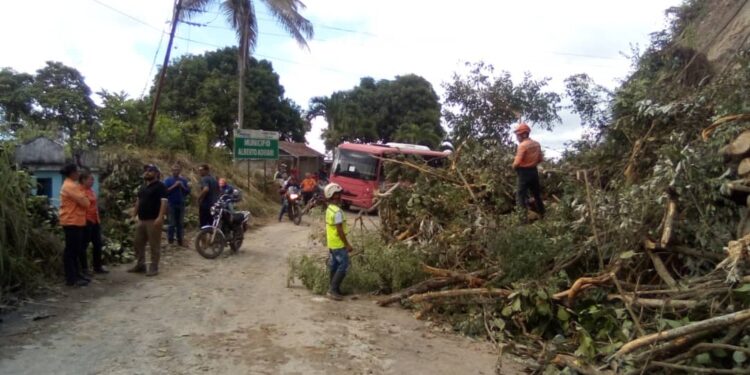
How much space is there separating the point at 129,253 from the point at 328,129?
35901 mm

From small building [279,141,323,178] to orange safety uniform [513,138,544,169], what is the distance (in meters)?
26.8

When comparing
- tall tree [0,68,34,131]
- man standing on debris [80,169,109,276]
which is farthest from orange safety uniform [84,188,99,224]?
tall tree [0,68,34,131]

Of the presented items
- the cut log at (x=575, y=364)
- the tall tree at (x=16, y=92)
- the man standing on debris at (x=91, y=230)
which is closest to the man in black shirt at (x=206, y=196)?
the man standing on debris at (x=91, y=230)

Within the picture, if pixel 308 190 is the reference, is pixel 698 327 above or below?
below

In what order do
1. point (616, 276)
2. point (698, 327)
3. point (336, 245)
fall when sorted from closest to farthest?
point (698, 327) < point (616, 276) < point (336, 245)

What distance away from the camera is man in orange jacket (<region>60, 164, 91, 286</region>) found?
7.65m

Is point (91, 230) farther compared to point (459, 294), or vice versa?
point (91, 230)

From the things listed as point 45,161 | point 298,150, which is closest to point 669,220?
point 45,161

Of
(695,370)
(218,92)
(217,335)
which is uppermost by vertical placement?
(218,92)

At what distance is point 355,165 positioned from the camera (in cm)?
2191

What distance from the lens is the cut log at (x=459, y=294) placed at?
21.9 ft

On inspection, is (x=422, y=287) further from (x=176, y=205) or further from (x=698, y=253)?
(x=176, y=205)

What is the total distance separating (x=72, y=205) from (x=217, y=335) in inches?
122

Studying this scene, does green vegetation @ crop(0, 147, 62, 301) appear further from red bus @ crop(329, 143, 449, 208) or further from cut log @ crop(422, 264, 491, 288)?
red bus @ crop(329, 143, 449, 208)
